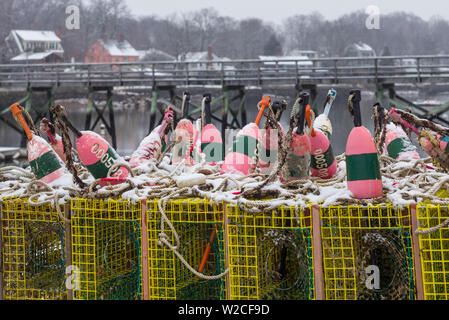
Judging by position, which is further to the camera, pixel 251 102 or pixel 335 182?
pixel 251 102

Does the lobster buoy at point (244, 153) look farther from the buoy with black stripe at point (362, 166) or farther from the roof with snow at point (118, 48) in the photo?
the roof with snow at point (118, 48)

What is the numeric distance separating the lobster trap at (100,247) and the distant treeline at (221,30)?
69.5 meters

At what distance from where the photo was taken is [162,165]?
4.81 meters

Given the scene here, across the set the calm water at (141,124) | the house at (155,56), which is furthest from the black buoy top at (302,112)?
the house at (155,56)

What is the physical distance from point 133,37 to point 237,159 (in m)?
85.8

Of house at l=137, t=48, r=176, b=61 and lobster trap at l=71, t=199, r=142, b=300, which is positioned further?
house at l=137, t=48, r=176, b=61

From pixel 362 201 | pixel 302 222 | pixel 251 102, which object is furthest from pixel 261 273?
pixel 251 102

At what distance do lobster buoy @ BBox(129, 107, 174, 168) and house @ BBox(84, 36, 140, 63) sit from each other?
226 feet

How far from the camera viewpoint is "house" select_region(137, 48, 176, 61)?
249 ft

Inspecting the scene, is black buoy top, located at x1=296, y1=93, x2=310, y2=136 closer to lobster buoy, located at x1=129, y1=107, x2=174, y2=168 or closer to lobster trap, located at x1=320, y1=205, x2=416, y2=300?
lobster trap, located at x1=320, y1=205, x2=416, y2=300

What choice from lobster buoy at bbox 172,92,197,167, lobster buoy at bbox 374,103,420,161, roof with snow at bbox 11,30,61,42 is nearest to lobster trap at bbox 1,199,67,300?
lobster buoy at bbox 172,92,197,167

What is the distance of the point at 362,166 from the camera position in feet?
11.4
